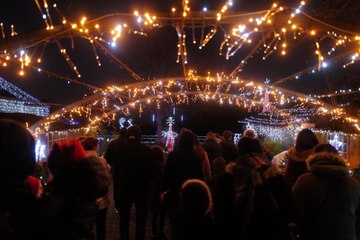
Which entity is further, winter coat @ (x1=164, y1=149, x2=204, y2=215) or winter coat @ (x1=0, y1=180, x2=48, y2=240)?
winter coat @ (x1=164, y1=149, x2=204, y2=215)

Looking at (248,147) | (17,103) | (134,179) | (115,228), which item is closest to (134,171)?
(134,179)

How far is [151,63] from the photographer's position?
35.9 m

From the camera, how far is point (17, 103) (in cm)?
1738

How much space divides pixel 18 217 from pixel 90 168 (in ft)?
2.30

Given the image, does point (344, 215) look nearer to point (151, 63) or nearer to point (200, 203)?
point (200, 203)

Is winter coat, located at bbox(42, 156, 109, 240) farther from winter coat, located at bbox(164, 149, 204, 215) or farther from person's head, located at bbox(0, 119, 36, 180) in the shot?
winter coat, located at bbox(164, 149, 204, 215)

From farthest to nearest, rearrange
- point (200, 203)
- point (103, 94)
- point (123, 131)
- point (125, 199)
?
point (103, 94) → point (123, 131) → point (125, 199) → point (200, 203)

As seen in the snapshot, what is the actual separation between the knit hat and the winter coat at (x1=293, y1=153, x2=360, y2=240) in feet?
7.39

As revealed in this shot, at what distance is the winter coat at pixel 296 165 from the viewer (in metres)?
5.16

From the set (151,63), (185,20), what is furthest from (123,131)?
(151,63)

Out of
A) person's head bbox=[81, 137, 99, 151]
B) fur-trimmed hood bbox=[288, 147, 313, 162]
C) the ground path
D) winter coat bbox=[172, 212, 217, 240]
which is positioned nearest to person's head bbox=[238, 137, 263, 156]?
fur-trimmed hood bbox=[288, 147, 313, 162]

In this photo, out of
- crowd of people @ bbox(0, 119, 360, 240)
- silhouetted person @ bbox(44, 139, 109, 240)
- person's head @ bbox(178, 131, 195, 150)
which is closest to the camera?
crowd of people @ bbox(0, 119, 360, 240)

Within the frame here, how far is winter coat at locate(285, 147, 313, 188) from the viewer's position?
5164 mm

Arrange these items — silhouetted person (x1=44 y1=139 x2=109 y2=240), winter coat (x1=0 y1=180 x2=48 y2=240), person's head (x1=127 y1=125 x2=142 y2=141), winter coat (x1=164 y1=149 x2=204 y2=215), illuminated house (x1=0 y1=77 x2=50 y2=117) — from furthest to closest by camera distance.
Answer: illuminated house (x1=0 y1=77 x2=50 y2=117) → person's head (x1=127 y1=125 x2=142 y2=141) → winter coat (x1=164 y1=149 x2=204 y2=215) → silhouetted person (x1=44 y1=139 x2=109 y2=240) → winter coat (x1=0 y1=180 x2=48 y2=240)
